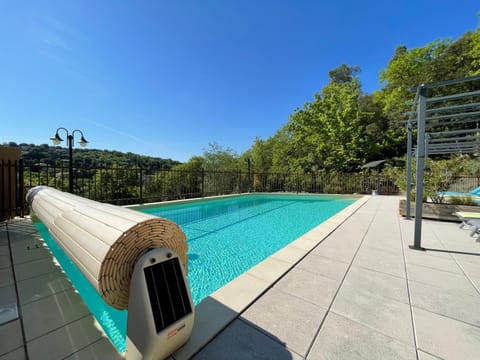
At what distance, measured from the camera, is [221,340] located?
1303mm

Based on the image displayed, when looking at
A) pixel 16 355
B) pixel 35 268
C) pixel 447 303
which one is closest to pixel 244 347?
pixel 16 355

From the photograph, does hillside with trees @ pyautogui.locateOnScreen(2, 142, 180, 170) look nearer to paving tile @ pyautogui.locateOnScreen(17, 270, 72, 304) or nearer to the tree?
paving tile @ pyautogui.locateOnScreen(17, 270, 72, 304)

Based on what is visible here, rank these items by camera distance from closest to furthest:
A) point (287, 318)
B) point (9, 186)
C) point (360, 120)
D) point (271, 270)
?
point (287, 318)
point (271, 270)
point (9, 186)
point (360, 120)

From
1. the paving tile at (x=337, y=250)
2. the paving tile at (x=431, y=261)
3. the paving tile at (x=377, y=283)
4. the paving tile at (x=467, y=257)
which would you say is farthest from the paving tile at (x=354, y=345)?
the paving tile at (x=467, y=257)

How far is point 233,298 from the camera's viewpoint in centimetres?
175

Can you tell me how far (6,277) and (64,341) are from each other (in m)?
1.57

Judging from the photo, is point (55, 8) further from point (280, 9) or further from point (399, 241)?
point (399, 241)

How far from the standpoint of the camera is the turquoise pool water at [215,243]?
223 cm

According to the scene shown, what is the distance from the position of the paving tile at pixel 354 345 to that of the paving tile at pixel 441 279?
1.19 meters

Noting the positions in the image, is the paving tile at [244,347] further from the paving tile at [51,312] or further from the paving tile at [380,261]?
the paving tile at [380,261]

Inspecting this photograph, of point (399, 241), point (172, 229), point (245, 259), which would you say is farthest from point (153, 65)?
point (399, 241)

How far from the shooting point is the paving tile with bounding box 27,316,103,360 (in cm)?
117

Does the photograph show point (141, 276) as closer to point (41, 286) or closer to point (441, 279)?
point (41, 286)

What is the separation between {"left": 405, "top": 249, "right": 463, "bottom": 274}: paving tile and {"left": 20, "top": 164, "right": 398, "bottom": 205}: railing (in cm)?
716
